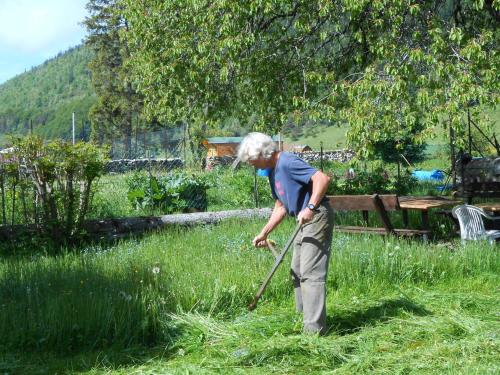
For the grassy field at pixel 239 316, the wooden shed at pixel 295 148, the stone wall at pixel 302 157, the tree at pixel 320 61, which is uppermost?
the tree at pixel 320 61

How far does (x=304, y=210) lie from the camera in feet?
16.2

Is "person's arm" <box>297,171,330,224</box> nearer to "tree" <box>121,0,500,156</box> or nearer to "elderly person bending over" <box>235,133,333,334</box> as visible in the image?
"elderly person bending over" <box>235,133,333,334</box>

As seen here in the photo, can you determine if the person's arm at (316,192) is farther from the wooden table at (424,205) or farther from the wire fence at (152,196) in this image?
the wire fence at (152,196)

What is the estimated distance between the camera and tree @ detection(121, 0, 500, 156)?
381 inches

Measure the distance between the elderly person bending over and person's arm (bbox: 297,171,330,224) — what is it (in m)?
0.04

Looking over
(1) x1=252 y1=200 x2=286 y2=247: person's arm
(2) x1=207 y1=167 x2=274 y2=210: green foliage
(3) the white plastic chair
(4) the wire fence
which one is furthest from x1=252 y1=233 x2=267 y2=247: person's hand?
(2) x1=207 y1=167 x2=274 y2=210: green foliage

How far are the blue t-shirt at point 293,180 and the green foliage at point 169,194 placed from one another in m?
7.04

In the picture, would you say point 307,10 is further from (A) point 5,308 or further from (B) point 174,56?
(A) point 5,308

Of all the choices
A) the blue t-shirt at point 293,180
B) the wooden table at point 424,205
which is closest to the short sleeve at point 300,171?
the blue t-shirt at point 293,180

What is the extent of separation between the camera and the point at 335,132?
2657 inches

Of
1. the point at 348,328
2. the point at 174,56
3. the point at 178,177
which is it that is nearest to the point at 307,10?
the point at 174,56

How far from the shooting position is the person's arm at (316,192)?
4.85 m

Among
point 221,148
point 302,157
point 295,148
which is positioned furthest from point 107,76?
point 302,157

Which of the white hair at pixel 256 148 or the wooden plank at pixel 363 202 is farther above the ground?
the white hair at pixel 256 148
